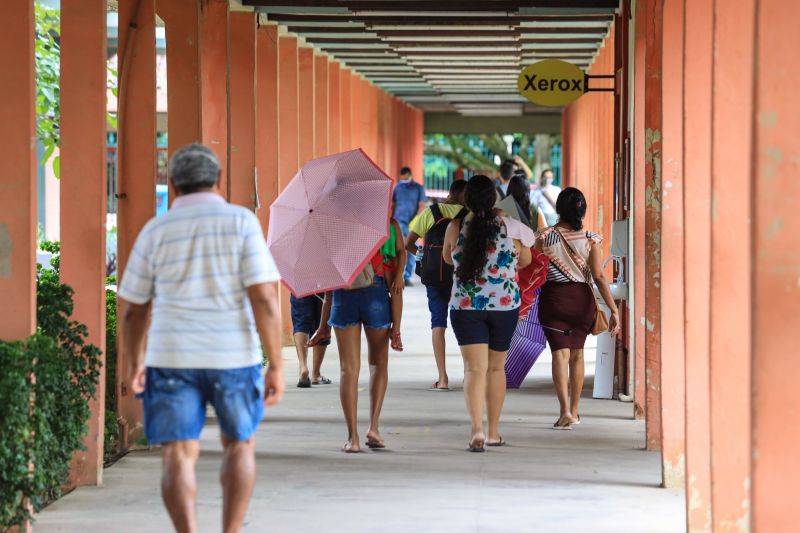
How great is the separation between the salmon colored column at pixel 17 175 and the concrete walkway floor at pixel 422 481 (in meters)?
1.04

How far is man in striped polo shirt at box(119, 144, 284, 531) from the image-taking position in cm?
485

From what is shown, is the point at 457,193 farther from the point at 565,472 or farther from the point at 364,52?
the point at 364,52

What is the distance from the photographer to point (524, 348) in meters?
10.7

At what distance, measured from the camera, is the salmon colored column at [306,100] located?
647 inches

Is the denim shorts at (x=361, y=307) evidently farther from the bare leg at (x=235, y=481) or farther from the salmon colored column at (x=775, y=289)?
the salmon colored column at (x=775, y=289)

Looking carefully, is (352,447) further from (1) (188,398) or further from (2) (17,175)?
(1) (188,398)

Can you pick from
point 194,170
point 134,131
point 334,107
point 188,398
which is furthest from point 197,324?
point 334,107

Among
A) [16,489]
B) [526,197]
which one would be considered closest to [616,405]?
[526,197]

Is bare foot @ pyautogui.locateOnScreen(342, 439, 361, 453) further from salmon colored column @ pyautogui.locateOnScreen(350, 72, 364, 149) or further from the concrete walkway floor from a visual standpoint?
→ salmon colored column @ pyautogui.locateOnScreen(350, 72, 364, 149)

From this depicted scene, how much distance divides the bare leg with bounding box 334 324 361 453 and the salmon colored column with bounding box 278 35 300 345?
7.12m

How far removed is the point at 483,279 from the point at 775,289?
12.6 ft

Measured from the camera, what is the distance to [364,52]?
58.6 feet

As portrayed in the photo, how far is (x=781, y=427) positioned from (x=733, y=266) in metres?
1.39

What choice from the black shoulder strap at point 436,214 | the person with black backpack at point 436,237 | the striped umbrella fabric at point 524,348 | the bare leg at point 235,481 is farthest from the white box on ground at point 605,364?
the bare leg at point 235,481
